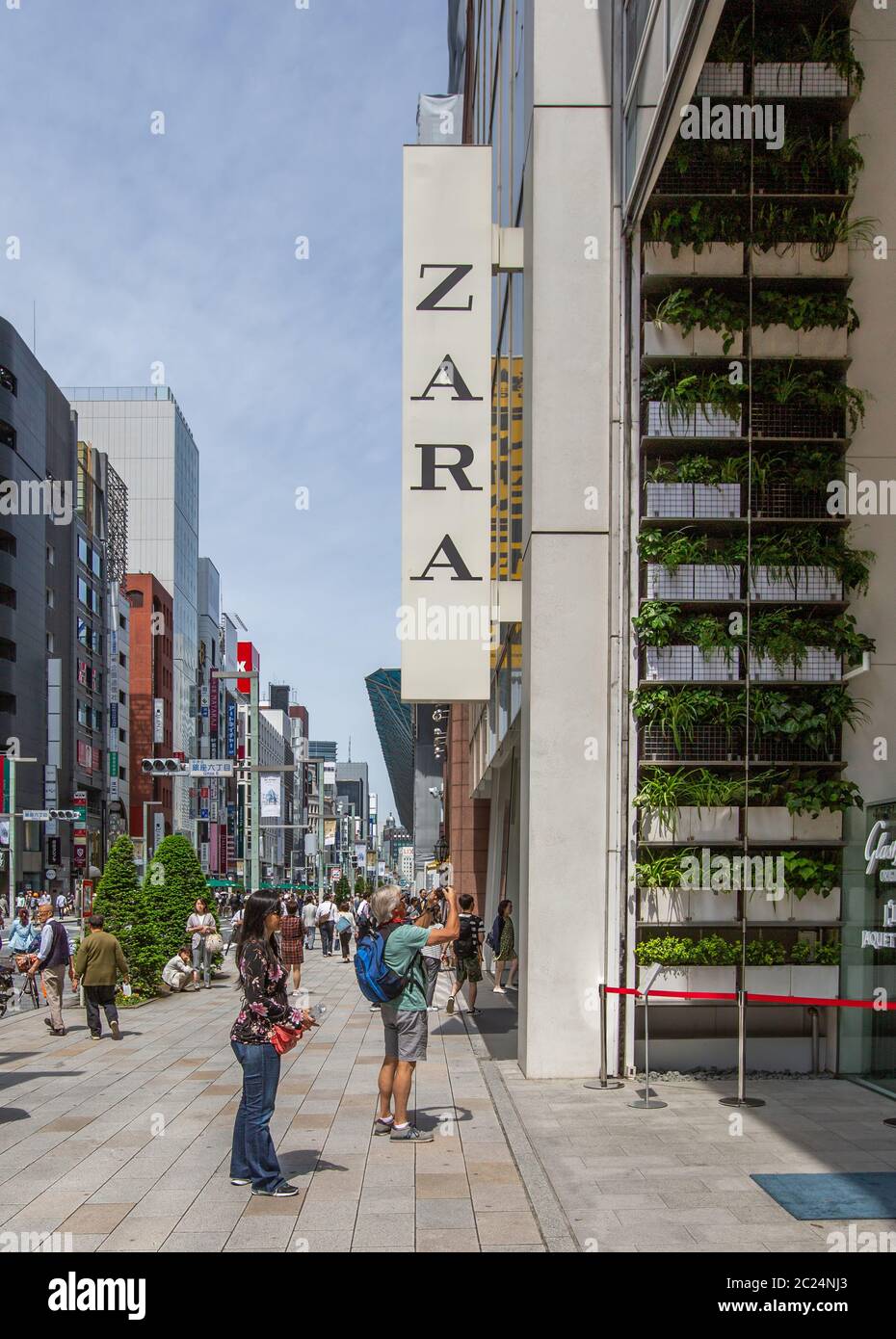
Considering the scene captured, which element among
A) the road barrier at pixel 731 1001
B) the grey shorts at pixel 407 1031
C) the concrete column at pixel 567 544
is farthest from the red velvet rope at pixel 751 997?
the grey shorts at pixel 407 1031

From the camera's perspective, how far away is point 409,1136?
981cm

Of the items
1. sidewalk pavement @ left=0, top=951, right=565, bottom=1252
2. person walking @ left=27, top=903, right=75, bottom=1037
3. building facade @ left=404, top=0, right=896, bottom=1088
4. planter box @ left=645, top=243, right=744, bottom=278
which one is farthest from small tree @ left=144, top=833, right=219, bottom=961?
planter box @ left=645, top=243, right=744, bottom=278

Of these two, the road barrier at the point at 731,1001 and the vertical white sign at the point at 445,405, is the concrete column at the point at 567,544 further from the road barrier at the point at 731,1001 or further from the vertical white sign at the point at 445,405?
the vertical white sign at the point at 445,405

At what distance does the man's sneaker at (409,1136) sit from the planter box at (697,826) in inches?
157

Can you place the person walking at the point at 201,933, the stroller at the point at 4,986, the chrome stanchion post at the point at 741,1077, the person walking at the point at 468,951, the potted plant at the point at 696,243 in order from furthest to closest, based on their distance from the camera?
the person walking at the point at 201,933
the person walking at the point at 468,951
the stroller at the point at 4,986
the potted plant at the point at 696,243
the chrome stanchion post at the point at 741,1077

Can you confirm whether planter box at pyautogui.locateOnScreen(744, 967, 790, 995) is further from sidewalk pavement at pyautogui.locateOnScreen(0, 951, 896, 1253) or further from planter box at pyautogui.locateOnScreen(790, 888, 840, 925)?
sidewalk pavement at pyautogui.locateOnScreen(0, 951, 896, 1253)

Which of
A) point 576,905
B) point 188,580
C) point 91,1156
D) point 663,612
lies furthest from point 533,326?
point 188,580

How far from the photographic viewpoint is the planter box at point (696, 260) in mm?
13000

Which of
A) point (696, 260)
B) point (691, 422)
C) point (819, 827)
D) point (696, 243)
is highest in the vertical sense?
point (696, 243)

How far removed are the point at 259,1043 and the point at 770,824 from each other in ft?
21.5

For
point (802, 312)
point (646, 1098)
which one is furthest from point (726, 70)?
point (646, 1098)

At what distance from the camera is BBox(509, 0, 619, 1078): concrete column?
1262 centimetres

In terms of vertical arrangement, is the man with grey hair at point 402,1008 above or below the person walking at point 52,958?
above

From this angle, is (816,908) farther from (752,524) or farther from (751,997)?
(752,524)
